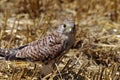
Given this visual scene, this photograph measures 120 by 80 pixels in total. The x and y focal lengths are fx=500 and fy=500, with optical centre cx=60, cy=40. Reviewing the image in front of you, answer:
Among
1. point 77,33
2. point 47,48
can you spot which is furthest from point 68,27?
point 77,33

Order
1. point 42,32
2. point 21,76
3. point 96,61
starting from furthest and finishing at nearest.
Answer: point 42,32 → point 96,61 → point 21,76

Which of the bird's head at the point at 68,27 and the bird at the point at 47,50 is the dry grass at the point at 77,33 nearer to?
the bird at the point at 47,50

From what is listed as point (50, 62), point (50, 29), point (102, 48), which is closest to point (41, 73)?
point (50, 62)

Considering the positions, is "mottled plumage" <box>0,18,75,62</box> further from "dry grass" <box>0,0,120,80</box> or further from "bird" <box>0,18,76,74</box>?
"dry grass" <box>0,0,120,80</box>

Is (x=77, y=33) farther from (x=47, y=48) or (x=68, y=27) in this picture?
(x=47, y=48)

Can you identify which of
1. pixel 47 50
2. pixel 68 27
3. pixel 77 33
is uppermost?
pixel 68 27

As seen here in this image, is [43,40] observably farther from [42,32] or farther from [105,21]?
[105,21]
